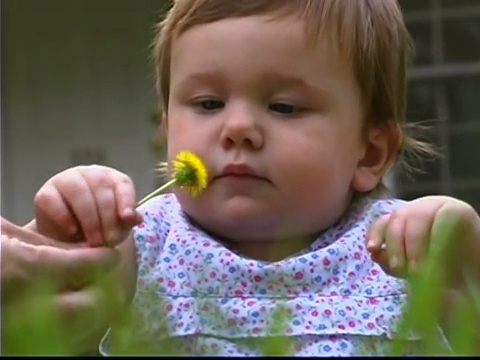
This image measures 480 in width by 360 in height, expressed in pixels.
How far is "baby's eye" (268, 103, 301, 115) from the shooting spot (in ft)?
8.41

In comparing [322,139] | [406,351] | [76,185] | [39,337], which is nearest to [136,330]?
[406,351]

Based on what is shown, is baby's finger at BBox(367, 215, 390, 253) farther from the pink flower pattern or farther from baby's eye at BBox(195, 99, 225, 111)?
→ baby's eye at BBox(195, 99, 225, 111)

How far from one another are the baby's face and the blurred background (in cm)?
539

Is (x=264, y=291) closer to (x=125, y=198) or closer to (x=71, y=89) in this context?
(x=125, y=198)

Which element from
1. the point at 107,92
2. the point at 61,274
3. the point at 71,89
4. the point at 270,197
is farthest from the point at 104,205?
the point at 71,89

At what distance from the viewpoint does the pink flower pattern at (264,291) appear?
2.39 metres

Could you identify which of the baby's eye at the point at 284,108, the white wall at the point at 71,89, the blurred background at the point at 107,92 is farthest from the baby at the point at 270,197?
the white wall at the point at 71,89

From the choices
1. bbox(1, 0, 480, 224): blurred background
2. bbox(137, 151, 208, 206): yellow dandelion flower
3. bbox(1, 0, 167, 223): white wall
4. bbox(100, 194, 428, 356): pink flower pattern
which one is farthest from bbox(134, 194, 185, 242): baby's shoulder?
bbox(1, 0, 167, 223): white wall

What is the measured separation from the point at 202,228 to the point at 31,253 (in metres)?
0.67

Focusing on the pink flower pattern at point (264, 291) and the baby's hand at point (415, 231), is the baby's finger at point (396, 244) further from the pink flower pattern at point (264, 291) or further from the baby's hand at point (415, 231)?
the pink flower pattern at point (264, 291)

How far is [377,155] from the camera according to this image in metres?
2.83

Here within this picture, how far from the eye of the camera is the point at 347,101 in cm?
266

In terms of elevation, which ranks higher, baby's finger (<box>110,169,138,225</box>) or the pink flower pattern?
baby's finger (<box>110,169,138,225</box>)

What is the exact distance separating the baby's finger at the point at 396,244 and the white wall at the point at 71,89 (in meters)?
6.20
